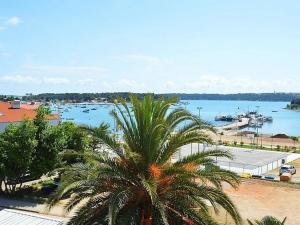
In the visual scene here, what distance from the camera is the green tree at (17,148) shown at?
2881 cm

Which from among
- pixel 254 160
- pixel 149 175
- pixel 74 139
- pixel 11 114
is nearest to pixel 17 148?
pixel 74 139

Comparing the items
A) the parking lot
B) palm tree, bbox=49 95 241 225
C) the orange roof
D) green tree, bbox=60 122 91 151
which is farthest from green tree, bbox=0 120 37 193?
the parking lot

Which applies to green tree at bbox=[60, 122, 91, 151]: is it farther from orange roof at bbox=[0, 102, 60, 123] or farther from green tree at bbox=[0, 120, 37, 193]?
orange roof at bbox=[0, 102, 60, 123]

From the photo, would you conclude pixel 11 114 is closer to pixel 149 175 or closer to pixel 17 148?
pixel 17 148

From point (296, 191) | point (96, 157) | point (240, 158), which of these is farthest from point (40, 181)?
point (240, 158)

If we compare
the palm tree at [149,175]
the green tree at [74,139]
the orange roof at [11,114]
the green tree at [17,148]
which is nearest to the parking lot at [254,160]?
the green tree at [74,139]

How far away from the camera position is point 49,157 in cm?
3033

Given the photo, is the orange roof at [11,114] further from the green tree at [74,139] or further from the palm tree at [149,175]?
the palm tree at [149,175]

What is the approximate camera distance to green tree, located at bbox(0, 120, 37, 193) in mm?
28812

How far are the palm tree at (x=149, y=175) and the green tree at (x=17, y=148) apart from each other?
54.8 feet

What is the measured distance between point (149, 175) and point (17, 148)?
61.1 feet

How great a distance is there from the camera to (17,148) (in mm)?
28719

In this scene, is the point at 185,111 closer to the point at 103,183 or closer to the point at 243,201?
the point at 103,183

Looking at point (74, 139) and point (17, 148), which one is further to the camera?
point (74, 139)
